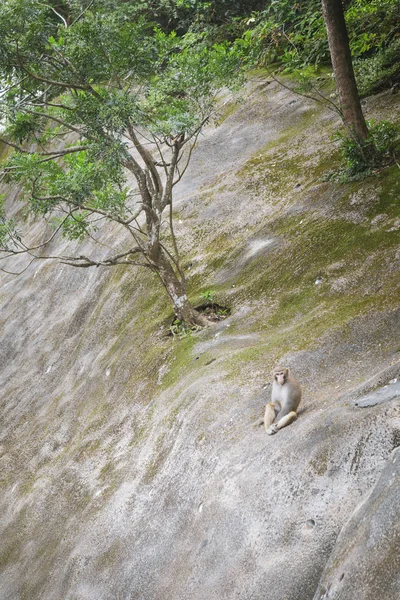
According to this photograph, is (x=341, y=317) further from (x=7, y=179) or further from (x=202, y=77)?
(x=7, y=179)

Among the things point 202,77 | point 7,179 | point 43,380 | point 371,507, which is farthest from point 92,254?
point 371,507

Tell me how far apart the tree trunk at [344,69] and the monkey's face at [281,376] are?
7120 mm

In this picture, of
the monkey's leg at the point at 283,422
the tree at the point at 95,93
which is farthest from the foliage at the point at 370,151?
the monkey's leg at the point at 283,422

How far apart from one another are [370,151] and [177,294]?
4.91 metres

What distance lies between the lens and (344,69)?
1245 centimetres

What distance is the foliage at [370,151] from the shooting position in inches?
491

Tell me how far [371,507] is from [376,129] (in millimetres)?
9660

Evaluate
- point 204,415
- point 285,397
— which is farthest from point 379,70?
point 285,397

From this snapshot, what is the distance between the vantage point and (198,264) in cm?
1454

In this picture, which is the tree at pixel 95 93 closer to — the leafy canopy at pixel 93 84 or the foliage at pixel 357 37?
the leafy canopy at pixel 93 84

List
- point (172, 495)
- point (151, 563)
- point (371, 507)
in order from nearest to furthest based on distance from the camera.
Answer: point (371, 507) < point (151, 563) < point (172, 495)

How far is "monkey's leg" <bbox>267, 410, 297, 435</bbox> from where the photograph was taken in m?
7.20

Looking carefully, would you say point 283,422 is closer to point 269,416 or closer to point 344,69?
point 269,416

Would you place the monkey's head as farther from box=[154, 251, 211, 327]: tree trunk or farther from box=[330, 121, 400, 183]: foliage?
box=[330, 121, 400, 183]: foliage
